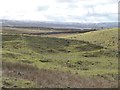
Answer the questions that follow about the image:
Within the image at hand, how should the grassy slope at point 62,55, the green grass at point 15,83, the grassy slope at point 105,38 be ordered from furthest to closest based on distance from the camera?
1. the grassy slope at point 105,38
2. the grassy slope at point 62,55
3. the green grass at point 15,83

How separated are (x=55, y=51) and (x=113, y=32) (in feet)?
79.9

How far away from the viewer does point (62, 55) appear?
165ft

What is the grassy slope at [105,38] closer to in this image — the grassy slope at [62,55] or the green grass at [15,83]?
the grassy slope at [62,55]

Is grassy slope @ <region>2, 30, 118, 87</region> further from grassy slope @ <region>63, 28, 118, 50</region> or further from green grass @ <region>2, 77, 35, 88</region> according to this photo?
green grass @ <region>2, 77, 35, 88</region>

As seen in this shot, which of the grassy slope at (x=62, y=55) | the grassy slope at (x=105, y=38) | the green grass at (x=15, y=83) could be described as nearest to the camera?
the green grass at (x=15, y=83)

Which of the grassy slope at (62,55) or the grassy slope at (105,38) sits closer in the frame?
the grassy slope at (62,55)

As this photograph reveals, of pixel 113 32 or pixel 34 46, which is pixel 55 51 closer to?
pixel 34 46

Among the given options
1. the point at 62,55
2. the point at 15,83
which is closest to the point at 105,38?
the point at 62,55

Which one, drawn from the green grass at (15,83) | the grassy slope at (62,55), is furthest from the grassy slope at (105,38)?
the green grass at (15,83)

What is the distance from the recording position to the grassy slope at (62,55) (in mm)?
37409

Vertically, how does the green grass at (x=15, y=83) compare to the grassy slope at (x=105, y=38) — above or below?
above

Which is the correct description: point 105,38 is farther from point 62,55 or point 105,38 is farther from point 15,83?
point 15,83

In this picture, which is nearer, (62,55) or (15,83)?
(15,83)

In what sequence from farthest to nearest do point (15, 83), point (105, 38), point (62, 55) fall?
point (105, 38)
point (62, 55)
point (15, 83)
